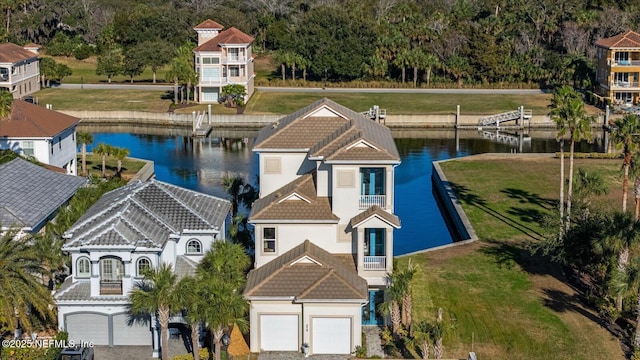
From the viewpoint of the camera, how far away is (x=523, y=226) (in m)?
66.4

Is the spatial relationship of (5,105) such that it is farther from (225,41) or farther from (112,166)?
(225,41)

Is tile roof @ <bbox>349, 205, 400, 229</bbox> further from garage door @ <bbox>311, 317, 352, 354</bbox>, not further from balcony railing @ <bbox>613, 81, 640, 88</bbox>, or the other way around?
balcony railing @ <bbox>613, 81, 640, 88</bbox>

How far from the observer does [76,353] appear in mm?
43156

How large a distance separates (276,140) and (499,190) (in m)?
29.7

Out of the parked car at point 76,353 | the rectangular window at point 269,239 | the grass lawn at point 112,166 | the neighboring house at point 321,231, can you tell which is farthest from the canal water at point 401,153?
the parked car at point 76,353

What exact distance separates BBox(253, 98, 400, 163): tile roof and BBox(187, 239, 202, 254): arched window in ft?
20.7

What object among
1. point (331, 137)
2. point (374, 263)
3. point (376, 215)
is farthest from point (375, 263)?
point (331, 137)

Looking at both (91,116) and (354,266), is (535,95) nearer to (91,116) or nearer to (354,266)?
(91,116)

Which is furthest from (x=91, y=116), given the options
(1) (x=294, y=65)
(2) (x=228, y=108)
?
(1) (x=294, y=65)

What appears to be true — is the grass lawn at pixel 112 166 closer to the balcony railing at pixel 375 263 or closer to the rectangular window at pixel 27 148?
the rectangular window at pixel 27 148

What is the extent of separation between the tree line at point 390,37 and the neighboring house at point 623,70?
7.21 meters

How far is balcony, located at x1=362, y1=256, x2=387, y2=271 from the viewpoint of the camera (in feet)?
161

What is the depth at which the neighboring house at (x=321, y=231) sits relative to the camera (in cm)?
4503

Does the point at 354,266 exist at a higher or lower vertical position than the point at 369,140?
lower
